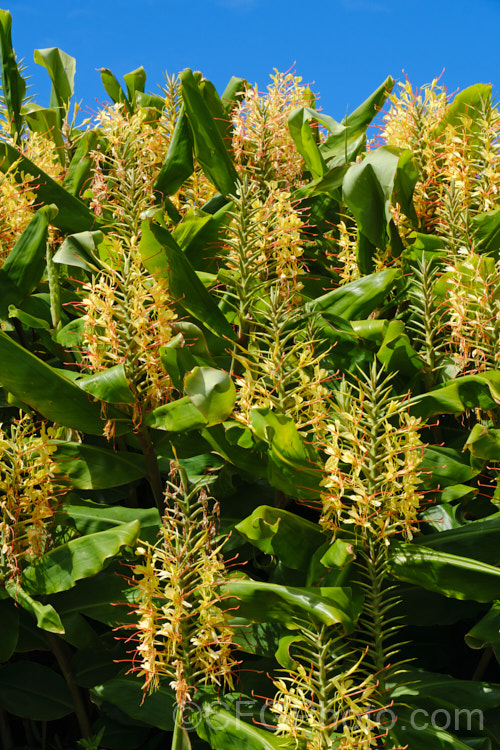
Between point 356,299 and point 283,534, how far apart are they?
1087mm

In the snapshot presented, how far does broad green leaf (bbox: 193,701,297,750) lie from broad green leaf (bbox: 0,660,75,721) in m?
0.85

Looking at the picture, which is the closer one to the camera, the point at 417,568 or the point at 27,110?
the point at 417,568

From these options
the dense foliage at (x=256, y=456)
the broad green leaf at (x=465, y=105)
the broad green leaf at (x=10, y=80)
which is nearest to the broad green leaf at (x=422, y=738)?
the dense foliage at (x=256, y=456)

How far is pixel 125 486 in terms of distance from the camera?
3.16 m

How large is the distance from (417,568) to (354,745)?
554 millimetres

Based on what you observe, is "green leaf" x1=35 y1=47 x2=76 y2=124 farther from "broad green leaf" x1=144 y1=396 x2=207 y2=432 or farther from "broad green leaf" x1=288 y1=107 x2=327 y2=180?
"broad green leaf" x1=144 y1=396 x2=207 y2=432

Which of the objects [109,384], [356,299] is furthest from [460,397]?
[109,384]

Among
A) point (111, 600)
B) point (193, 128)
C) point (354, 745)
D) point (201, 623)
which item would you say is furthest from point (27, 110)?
point (354, 745)

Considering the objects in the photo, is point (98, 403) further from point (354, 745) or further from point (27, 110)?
point (27, 110)

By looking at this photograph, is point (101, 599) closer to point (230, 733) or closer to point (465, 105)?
point (230, 733)

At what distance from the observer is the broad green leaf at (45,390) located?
2471mm

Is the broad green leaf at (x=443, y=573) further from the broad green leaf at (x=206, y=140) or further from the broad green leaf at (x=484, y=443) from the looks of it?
the broad green leaf at (x=206, y=140)

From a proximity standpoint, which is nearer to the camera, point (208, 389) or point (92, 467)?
point (208, 389)

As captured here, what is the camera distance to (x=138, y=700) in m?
2.49
